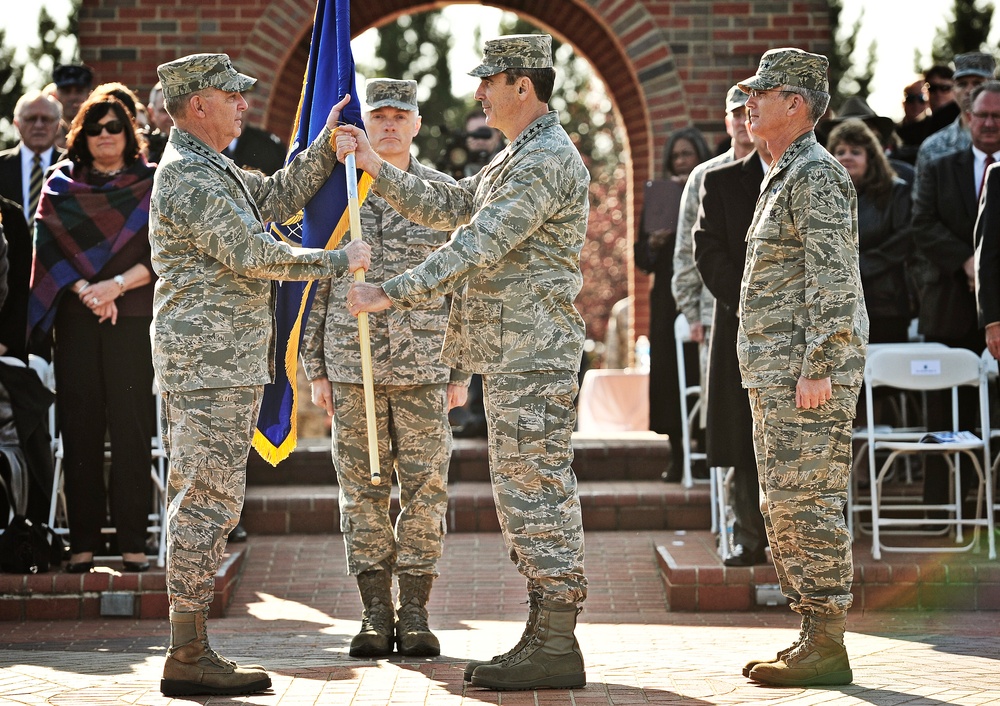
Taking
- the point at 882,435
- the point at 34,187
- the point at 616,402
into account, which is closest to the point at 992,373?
the point at 882,435

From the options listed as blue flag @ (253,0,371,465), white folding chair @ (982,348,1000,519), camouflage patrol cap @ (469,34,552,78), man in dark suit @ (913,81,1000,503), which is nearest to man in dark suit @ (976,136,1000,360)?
white folding chair @ (982,348,1000,519)

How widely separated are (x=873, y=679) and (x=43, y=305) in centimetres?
415

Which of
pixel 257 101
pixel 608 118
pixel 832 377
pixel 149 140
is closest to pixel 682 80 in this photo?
pixel 257 101

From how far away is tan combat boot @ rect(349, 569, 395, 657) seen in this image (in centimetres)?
554

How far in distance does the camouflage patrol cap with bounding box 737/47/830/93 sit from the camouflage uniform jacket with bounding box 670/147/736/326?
225cm

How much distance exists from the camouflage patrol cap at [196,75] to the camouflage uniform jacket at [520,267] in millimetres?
938

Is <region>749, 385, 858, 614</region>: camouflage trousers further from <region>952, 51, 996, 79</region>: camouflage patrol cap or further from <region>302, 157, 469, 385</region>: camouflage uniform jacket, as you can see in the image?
<region>952, 51, 996, 79</region>: camouflage patrol cap

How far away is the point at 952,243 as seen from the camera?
7820 mm

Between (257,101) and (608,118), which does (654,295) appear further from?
(608,118)

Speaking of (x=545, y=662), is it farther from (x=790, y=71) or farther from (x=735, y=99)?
(x=735, y=99)

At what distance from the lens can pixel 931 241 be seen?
7879 mm

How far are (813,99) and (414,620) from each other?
252cm

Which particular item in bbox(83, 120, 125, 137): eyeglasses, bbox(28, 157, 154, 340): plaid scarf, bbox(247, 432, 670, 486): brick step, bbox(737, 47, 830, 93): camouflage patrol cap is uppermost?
bbox(83, 120, 125, 137): eyeglasses

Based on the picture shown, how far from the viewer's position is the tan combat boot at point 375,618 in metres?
5.54
